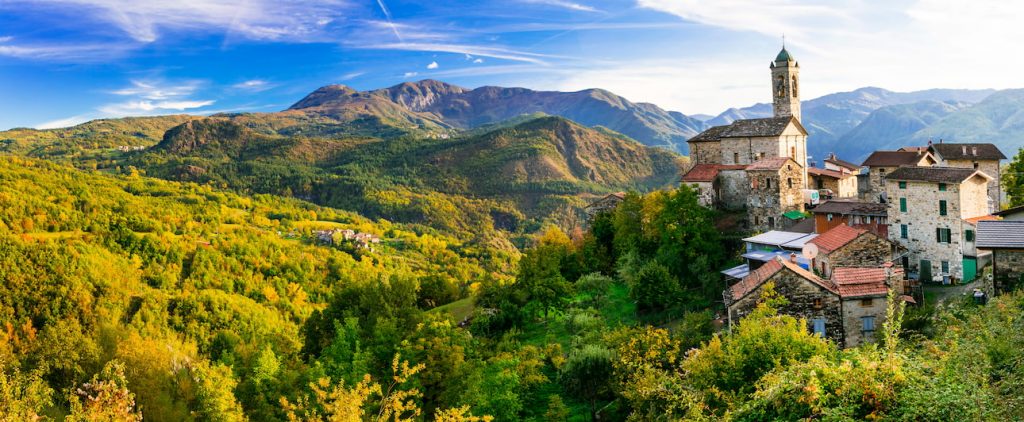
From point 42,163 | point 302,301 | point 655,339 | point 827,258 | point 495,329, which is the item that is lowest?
point 302,301

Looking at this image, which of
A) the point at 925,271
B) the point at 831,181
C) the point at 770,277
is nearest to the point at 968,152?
the point at 831,181

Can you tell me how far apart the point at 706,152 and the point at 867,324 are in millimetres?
33771

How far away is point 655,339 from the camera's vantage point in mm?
25406

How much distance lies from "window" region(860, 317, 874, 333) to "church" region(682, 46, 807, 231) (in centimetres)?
2051

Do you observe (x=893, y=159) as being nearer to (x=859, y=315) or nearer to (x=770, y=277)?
(x=859, y=315)

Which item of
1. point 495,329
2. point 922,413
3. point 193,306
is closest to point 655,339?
point 922,413

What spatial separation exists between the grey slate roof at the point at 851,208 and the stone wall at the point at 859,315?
16.2 m

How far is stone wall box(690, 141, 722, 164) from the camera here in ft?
178

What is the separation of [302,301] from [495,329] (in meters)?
63.8

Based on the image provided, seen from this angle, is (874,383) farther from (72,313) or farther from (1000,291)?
(72,313)

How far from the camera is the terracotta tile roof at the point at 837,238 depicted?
2792 cm

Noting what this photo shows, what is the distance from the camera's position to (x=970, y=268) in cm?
3041

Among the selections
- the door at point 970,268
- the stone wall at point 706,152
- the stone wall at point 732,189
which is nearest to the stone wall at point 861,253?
the door at point 970,268

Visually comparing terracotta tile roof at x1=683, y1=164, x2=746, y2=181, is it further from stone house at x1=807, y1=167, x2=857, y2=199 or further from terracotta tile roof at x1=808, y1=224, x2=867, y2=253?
terracotta tile roof at x1=808, y1=224, x2=867, y2=253
